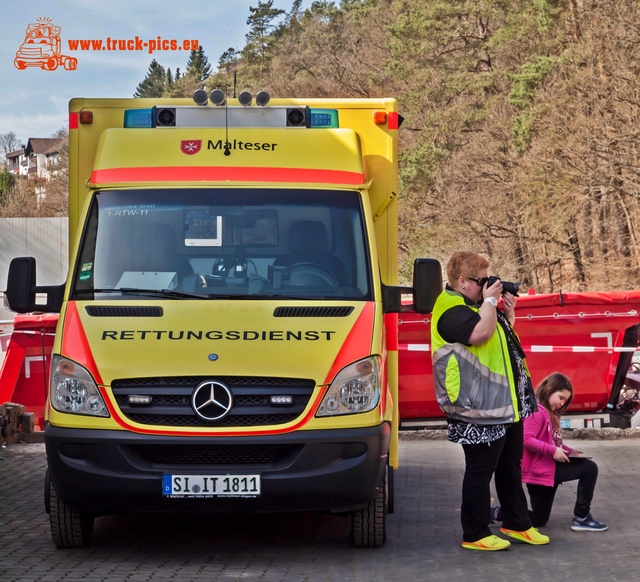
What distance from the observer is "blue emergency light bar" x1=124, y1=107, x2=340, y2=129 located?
8.27 metres

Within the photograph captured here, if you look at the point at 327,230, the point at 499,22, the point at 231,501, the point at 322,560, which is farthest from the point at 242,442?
the point at 499,22

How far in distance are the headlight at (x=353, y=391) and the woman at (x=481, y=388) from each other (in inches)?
20.3

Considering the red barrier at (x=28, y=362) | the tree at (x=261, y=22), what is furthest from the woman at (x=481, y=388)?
the tree at (x=261, y=22)

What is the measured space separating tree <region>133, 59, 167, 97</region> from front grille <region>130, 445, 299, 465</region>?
12621 cm

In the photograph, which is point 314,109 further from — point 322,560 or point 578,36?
point 578,36

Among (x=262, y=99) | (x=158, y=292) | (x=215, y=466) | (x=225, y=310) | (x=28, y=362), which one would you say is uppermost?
(x=262, y=99)

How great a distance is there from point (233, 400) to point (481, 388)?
149 cm

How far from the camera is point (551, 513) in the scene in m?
8.69

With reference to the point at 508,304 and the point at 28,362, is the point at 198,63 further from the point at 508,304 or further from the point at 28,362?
the point at 508,304

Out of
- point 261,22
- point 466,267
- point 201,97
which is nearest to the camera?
point 466,267

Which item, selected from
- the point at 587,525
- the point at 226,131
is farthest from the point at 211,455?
the point at 587,525

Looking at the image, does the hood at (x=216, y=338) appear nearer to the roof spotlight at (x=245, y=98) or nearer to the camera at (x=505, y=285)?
the camera at (x=505, y=285)

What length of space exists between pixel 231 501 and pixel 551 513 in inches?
121

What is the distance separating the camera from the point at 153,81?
452ft
